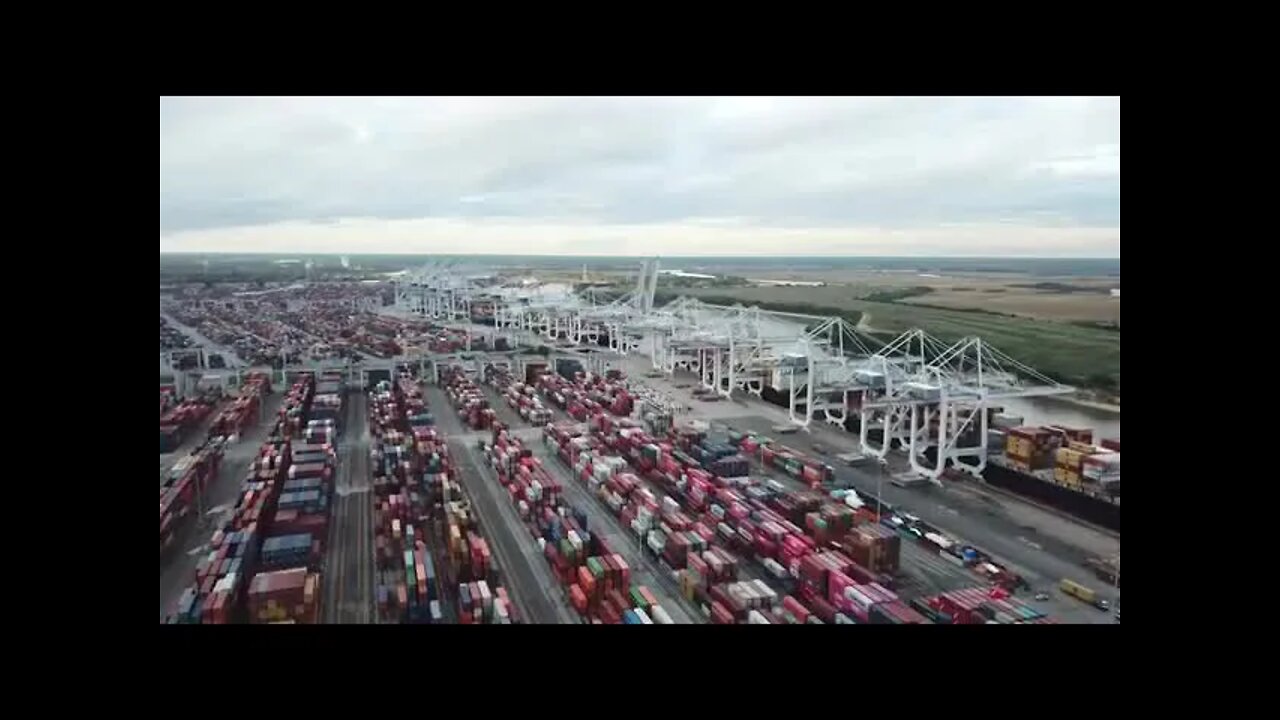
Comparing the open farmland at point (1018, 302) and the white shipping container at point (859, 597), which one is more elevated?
the open farmland at point (1018, 302)

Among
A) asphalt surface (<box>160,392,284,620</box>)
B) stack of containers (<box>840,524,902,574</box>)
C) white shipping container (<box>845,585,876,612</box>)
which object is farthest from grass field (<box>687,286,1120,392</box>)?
asphalt surface (<box>160,392,284,620</box>)

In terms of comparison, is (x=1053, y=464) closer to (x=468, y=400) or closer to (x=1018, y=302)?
(x=1018, y=302)

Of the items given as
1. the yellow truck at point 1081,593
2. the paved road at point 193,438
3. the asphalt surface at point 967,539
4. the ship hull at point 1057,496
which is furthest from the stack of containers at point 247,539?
the ship hull at point 1057,496

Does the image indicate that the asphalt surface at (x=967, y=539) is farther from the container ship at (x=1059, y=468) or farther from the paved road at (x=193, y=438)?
the paved road at (x=193, y=438)

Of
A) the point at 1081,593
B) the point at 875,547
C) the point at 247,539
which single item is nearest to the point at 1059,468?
the point at 1081,593
